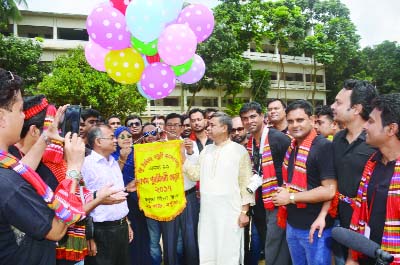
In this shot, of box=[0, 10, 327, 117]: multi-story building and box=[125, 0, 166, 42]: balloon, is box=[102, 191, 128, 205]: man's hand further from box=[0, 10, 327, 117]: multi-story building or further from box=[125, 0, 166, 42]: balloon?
box=[0, 10, 327, 117]: multi-story building

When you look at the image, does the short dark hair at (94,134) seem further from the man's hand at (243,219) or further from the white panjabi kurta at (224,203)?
the man's hand at (243,219)

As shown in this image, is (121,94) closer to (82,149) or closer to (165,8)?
(165,8)

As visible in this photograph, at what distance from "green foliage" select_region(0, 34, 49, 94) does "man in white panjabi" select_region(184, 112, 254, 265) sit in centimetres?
1538

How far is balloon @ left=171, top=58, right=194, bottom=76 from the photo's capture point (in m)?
4.91

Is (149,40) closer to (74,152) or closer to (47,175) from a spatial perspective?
(47,175)

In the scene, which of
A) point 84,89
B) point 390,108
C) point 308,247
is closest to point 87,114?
point 308,247

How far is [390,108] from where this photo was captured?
2.29 m

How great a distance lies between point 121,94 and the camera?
711 inches

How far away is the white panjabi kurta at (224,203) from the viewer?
4145 mm

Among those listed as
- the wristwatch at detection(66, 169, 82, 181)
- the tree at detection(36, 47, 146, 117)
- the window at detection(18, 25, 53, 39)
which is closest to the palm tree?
the tree at detection(36, 47, 146, 117)

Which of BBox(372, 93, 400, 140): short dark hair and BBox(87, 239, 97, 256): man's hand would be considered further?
BBox(87, 239, 97, 256): man's hand

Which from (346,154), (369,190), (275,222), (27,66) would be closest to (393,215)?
(369,190)

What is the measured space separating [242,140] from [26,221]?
4242 millimetres

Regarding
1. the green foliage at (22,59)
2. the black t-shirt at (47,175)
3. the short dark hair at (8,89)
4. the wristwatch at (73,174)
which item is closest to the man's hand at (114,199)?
the black t-shirt at (47,175)
